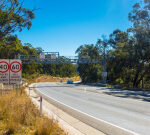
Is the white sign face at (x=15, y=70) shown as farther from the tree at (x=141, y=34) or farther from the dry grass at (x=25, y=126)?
the tree at (x=141, y=34)

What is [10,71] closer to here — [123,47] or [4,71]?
[4,71]

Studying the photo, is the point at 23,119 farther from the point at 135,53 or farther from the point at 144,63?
the point at 144,63

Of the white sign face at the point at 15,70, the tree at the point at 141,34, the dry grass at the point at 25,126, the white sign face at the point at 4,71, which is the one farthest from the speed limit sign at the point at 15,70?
the tree at the point at 141,34

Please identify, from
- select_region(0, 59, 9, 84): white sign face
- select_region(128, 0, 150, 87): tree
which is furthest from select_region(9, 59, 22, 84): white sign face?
select_region(128, 0, 150, 87): tree

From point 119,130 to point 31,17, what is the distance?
10356 millimetres

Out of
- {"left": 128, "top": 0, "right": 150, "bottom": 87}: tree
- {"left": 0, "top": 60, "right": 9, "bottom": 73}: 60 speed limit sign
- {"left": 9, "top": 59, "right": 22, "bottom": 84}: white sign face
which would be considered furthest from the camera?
{"left": 128, "top": 0, "right": 150, "bottom": 87}: tree

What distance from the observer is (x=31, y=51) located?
6994cm

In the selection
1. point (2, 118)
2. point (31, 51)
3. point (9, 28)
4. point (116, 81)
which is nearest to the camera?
point (2, 118)

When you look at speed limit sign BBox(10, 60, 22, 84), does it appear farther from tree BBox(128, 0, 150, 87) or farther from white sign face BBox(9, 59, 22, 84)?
tree BBox(128, 0, 150, 87)

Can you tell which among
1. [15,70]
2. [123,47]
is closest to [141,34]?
[123,47]

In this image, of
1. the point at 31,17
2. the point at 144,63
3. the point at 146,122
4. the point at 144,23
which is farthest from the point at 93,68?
the point at 146,122

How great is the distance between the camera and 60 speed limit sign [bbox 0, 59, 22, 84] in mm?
9312

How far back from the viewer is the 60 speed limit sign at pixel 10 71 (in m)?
9.31

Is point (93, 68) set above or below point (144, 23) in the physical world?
below
